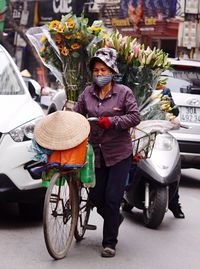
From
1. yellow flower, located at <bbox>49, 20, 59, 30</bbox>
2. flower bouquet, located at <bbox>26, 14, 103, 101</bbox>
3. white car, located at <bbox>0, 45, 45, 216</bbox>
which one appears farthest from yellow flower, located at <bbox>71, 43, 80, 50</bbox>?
white car, located at <bbox>0, 45, 45, 216</bbox>

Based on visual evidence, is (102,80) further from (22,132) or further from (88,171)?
(22,132)

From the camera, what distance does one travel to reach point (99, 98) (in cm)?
599

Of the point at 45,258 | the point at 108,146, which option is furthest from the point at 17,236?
the point at 108,146

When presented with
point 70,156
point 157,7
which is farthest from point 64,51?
point 157,7

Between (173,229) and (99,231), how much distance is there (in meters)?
0.87

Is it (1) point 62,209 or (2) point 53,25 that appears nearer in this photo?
(1) point 62,209

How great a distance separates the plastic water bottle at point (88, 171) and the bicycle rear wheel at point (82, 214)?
16.9 inches

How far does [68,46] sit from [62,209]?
63.5 inches

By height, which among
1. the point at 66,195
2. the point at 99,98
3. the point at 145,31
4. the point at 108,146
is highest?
the point at 99,98

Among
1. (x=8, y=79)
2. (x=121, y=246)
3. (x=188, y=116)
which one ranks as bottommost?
(x=188, y=116)

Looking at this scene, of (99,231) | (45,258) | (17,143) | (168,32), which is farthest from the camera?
(168,32)

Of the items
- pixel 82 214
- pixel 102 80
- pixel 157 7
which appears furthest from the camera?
pixel 157 7

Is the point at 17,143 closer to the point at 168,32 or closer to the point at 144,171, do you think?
the point at 144,171

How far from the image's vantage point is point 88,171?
580cm
